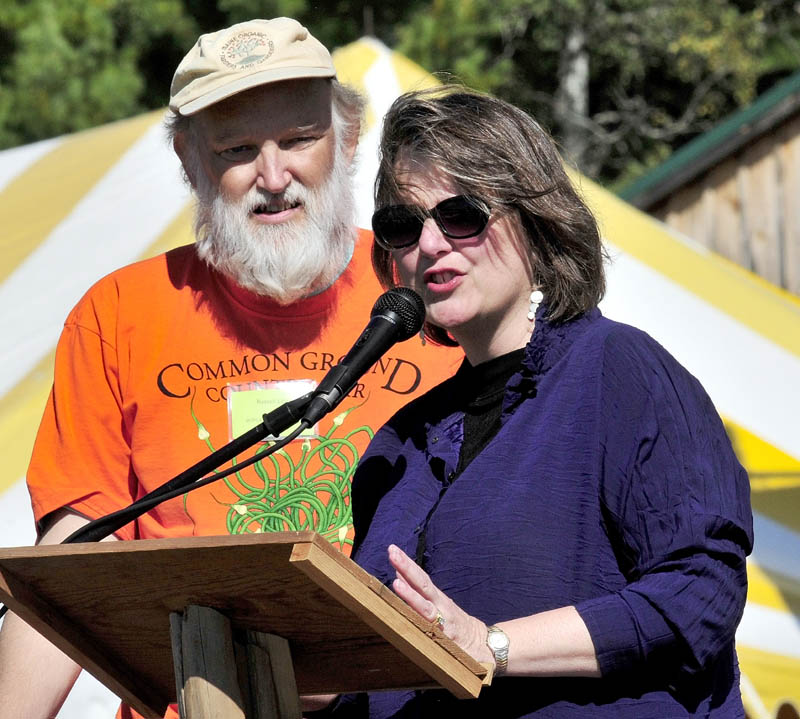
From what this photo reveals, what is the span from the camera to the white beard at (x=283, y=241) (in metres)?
2.97

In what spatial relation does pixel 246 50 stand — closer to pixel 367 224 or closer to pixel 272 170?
pixel 272 170

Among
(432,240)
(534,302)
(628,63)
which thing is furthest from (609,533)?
(628,63)

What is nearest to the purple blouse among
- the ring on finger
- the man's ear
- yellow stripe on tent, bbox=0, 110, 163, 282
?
the ring on finger

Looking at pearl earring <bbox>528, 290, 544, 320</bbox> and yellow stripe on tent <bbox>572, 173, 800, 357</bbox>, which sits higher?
pearl earring <bbox>528, 290, 544, 320</bbox>

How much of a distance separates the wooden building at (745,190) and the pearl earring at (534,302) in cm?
654

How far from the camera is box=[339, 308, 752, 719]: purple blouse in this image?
180 cm

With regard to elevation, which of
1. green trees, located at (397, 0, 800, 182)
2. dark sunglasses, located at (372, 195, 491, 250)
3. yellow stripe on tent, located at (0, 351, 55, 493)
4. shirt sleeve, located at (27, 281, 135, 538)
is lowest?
green trees, located at (397, 0, 800, 182)

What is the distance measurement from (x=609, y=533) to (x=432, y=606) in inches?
13.9

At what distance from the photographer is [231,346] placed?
9.76ft

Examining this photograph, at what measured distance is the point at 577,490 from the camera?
75.0 inches

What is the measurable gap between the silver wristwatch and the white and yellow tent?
63.7 inches

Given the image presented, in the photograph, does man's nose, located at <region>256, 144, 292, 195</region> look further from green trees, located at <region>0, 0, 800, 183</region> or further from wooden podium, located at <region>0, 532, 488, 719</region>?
green trees, located at <region>0, 0, 800, 183</region>

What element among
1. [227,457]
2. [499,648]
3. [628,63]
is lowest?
[628,63]

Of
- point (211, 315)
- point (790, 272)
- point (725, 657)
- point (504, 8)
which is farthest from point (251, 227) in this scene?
point (504, 8)
